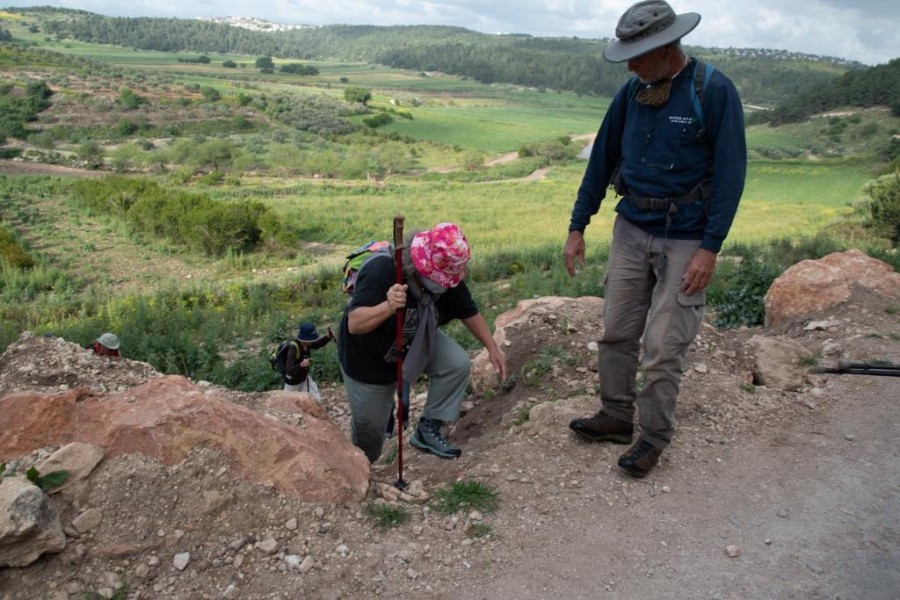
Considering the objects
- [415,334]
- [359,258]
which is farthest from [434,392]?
[359,258]

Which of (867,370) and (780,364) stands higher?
(867,370)

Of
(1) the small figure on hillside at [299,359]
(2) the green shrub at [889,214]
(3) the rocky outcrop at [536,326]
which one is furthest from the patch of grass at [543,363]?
(2) the green shrub at [889,214]

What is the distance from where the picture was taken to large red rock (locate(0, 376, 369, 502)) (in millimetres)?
3508

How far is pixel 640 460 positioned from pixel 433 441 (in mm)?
1316

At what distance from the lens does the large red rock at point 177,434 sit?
11.5ft

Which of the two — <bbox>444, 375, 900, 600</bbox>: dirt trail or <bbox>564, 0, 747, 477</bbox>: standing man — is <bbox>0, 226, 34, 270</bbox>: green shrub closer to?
<bbox>564, 0, 747, 477</bbox>: standing man

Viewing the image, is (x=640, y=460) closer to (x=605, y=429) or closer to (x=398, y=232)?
(x=605, y=429)

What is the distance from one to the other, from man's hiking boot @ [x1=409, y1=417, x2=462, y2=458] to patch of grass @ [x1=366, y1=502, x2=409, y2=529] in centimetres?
85

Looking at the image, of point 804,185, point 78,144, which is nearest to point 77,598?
point 804,185

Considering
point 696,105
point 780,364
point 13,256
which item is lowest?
point 13,256

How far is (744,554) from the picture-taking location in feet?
10.8

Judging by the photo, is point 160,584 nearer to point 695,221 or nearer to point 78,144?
point 695,221

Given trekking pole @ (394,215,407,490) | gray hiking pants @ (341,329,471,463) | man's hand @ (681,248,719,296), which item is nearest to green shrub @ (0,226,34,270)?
gray hiking pants @ (341,329,471,463)

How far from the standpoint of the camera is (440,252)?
11.8ft
